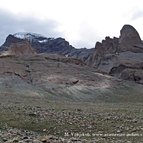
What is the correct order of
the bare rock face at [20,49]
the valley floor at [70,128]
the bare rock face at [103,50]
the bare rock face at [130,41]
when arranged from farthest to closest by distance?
the bare rock face at [130,41] < the bare rock face at [103,50] < the bare rock face at [20,49] < the valley floor at [70,128]

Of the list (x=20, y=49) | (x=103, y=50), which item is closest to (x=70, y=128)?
(x=20, y=49)

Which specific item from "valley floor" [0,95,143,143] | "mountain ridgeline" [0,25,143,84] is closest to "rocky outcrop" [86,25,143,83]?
"mountain ridgeline" [0,25,143,84]

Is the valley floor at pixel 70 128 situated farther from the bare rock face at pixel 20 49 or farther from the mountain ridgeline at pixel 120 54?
the bare rock face at pixel 20 49

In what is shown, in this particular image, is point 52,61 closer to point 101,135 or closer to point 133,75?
point 133,75

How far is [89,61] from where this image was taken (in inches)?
6570

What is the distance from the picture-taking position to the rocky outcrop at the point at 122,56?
126312 millimetres

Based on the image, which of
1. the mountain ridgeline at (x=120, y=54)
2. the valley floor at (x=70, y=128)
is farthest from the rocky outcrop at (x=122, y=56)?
the valley floor at (x=70, y=128)

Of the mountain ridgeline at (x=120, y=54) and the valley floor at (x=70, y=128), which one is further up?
the mountain ridgeline at (x=120, y=54)

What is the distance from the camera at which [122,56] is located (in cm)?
15212

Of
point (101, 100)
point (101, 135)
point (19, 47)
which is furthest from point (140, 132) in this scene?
point (19, 47)

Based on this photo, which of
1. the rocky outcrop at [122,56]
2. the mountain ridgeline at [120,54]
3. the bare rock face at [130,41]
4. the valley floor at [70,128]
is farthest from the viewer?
the bare rock face at [130,41]

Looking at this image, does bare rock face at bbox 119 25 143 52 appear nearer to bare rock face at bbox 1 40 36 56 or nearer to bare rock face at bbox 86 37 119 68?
bare rock face at bbox 86 37 119 68

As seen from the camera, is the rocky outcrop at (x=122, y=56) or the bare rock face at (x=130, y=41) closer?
the rocky outcrop at (x=122, y=56)

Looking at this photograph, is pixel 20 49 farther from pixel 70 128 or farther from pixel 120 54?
pixel 70 128
